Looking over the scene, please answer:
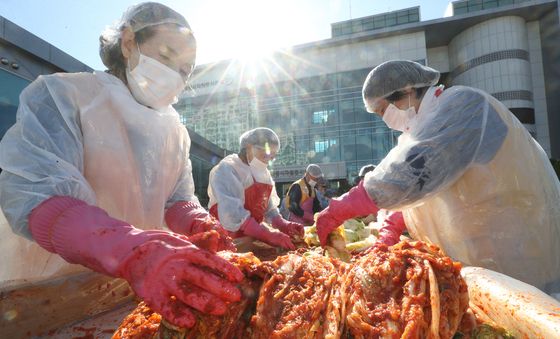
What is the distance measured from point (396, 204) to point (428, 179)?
28cm

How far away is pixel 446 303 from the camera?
3.67ft

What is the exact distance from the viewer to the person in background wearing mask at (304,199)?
7680 millimetres

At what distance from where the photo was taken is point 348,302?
1142 mm

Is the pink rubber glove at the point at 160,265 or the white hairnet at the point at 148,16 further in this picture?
the white hairnet at the point at 148,16

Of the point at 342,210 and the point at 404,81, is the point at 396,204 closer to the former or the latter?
the point at 342,210

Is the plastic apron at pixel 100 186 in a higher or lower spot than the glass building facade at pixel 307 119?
lower

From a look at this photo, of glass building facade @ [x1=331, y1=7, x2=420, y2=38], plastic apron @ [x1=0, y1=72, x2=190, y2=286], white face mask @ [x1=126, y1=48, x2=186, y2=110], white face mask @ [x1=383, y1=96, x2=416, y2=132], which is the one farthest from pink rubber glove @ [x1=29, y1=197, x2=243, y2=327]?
glass building facade @ [x1=331, y1=7, x2=420, y2=38]

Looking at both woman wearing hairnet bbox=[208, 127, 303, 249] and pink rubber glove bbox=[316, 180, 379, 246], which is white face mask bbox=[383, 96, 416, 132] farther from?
woman wearing hairnet bbox=[208, 127, 303, 249]

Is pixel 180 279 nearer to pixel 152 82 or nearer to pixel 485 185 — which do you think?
pixel 152 82

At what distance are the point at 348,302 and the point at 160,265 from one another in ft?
2.13

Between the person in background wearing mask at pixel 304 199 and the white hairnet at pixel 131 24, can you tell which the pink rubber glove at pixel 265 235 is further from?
the person in background wearing mask at pixel 304 199

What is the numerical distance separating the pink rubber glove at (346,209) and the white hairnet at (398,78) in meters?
0.84

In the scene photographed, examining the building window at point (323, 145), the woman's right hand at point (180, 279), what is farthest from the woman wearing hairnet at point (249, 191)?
the building window at point (323, 145)

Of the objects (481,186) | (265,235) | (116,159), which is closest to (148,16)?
(116,159)
